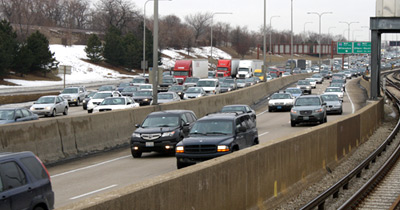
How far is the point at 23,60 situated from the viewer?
75.9 m

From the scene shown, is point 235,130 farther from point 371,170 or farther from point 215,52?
point 215,52

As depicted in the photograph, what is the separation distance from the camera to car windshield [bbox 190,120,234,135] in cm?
1780

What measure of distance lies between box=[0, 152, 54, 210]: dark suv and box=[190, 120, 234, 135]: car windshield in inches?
318

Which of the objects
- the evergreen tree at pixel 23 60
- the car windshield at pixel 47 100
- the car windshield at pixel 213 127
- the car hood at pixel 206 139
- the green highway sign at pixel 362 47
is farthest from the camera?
the green highway sign at pixel 362 47

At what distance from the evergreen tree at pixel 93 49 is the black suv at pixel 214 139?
8219 centimetres

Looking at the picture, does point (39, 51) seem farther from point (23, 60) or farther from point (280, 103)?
point (280, 103)

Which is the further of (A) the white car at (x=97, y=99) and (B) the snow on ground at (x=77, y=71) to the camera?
(B) the snow on ground at (x=77, y=71)

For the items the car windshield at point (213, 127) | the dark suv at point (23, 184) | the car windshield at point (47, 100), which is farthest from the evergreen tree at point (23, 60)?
the dark suv at point (23, 184)

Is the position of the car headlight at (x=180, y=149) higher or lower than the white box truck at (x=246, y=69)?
lower

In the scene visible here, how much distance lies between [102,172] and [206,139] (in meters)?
3.38

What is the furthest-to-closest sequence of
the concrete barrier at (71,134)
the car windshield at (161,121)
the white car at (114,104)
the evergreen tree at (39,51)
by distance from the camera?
1. the evergreen tree at (39,51)
2. the white car at (114,104)
3. the car windshield at (161,121)
4. the concrete barrier at (71,134)

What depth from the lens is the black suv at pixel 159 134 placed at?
20.8 meters

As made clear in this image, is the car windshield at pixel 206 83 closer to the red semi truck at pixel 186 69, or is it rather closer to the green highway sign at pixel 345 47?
the red semi truck at pixel 186 69

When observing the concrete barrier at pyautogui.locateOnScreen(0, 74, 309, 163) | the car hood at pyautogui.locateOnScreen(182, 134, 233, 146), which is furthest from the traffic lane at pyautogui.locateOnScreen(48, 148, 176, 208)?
the car hood at pyautogui.locateOnScreen(182, 134, 233, 146)
